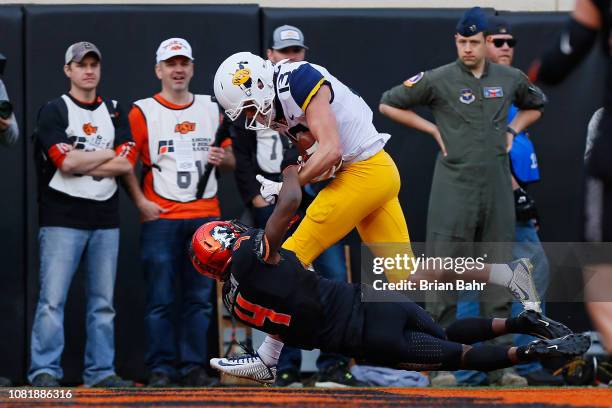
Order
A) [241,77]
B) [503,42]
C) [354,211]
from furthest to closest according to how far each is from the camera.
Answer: [503,42], [354,211], [241,77]

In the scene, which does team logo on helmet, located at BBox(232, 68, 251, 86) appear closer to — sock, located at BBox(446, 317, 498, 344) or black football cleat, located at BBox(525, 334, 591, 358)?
sock, located at BBox(446, 317, 498, 344)

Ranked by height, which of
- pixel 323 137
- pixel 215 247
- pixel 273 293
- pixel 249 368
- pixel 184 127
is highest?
pixel 184 127

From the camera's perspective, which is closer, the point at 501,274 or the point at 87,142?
the point at 501,274

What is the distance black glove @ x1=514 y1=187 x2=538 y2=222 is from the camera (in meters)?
8.42

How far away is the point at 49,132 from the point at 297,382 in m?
2.20

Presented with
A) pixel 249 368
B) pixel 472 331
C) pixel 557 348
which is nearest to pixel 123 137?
pixel 249 368

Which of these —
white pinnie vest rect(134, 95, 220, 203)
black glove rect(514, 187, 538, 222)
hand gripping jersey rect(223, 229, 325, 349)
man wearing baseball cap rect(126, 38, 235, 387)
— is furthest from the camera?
black glove rect(514, 187, 538, 222)

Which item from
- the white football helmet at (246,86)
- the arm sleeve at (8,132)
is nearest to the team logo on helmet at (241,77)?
the white football helmet at (246,86)

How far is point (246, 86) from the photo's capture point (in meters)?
6.32

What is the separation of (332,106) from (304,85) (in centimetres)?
29

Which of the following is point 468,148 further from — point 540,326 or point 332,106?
point 540,326

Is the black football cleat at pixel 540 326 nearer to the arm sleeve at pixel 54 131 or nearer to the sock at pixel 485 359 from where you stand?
the sock at pixel 485 359

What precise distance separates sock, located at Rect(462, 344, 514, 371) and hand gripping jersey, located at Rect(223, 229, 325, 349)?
747 mm

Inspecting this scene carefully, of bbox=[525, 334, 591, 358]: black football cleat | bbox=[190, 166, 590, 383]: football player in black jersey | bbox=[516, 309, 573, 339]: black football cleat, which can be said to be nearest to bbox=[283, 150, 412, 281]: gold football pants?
bbox=[190, 166, 590, 383]: football player in black jersey
